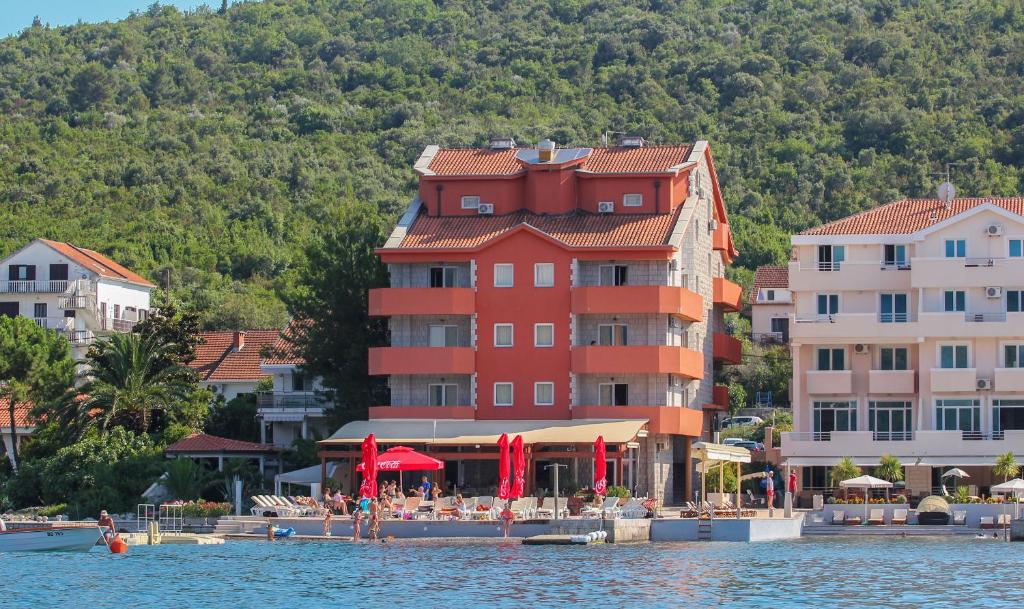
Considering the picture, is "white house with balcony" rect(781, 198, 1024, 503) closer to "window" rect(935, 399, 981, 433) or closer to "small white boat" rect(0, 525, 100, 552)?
"window" rect(935, 399, 981, 433)

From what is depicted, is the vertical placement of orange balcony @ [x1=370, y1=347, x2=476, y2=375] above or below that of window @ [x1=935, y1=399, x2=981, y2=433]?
above

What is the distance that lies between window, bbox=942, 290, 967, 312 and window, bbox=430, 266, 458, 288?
67.8 feet

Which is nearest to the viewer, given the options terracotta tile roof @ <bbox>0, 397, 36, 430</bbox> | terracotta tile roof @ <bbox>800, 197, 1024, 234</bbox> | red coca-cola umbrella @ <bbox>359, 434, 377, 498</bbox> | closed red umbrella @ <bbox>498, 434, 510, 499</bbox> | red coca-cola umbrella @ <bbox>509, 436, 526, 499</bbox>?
closed red umbrella @ <bbox>498, 434, 510, 499</bbox>

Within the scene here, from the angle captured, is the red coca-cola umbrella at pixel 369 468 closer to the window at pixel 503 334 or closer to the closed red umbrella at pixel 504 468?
the closed red umbrella at pixel 504 468

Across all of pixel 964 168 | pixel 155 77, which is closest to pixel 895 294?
pixel 964 168

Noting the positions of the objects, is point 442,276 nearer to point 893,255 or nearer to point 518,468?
point 518,468

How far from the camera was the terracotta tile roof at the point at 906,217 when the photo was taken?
83938 millimetres

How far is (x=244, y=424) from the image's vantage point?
9194 cm

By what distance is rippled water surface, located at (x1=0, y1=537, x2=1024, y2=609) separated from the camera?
50156 mm

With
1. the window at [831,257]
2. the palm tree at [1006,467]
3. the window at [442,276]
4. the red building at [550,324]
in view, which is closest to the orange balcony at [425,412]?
the red building at [550,324]

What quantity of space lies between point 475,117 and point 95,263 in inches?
2476

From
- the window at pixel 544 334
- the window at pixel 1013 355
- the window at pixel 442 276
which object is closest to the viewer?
the window at pixel 1013 355

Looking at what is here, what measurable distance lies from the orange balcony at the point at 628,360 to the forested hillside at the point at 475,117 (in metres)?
49.7

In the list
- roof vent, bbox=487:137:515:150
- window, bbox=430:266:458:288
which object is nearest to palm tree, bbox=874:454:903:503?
window, bbox=430:266:458:288
